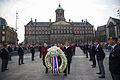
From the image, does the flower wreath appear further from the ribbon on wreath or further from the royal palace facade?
the royal palace facade

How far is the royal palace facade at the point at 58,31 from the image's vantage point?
431 feet

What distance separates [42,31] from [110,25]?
54.8 m

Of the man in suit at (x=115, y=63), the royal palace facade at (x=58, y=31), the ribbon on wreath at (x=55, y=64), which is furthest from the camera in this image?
the royal palace facade at (x=58, y=31)

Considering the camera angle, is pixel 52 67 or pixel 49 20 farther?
pixel 49 20

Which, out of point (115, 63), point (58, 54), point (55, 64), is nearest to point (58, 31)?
point (58, 54)

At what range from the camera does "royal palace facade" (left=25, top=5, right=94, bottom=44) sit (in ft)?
431

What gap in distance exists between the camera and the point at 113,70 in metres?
5.33

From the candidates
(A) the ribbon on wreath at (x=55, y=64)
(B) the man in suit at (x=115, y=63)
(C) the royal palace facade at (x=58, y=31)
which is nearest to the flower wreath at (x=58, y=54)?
(A) the ribbon on wreath at (x=55, y=64)

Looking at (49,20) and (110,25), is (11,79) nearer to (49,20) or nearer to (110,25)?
(110,25)

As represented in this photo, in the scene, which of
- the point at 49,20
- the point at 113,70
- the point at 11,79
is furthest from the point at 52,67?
the point at 49,20

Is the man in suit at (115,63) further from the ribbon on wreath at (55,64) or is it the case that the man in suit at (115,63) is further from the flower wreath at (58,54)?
the ribbon on wreath at (55,64)

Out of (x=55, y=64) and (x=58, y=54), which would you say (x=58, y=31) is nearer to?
(x=58, y=54)

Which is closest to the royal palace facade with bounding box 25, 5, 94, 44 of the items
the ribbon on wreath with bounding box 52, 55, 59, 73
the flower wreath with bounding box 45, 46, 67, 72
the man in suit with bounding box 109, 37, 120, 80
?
the flower wreath with bounding box 45, 46, 67, 72

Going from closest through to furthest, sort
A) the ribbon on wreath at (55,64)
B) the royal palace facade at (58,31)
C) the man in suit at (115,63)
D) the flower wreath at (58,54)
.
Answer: the man in suit at (115,63) → the flower wreath at (58,54) → the ribbon on wreath at (55,64) → the royal palace facade at (58,31)
